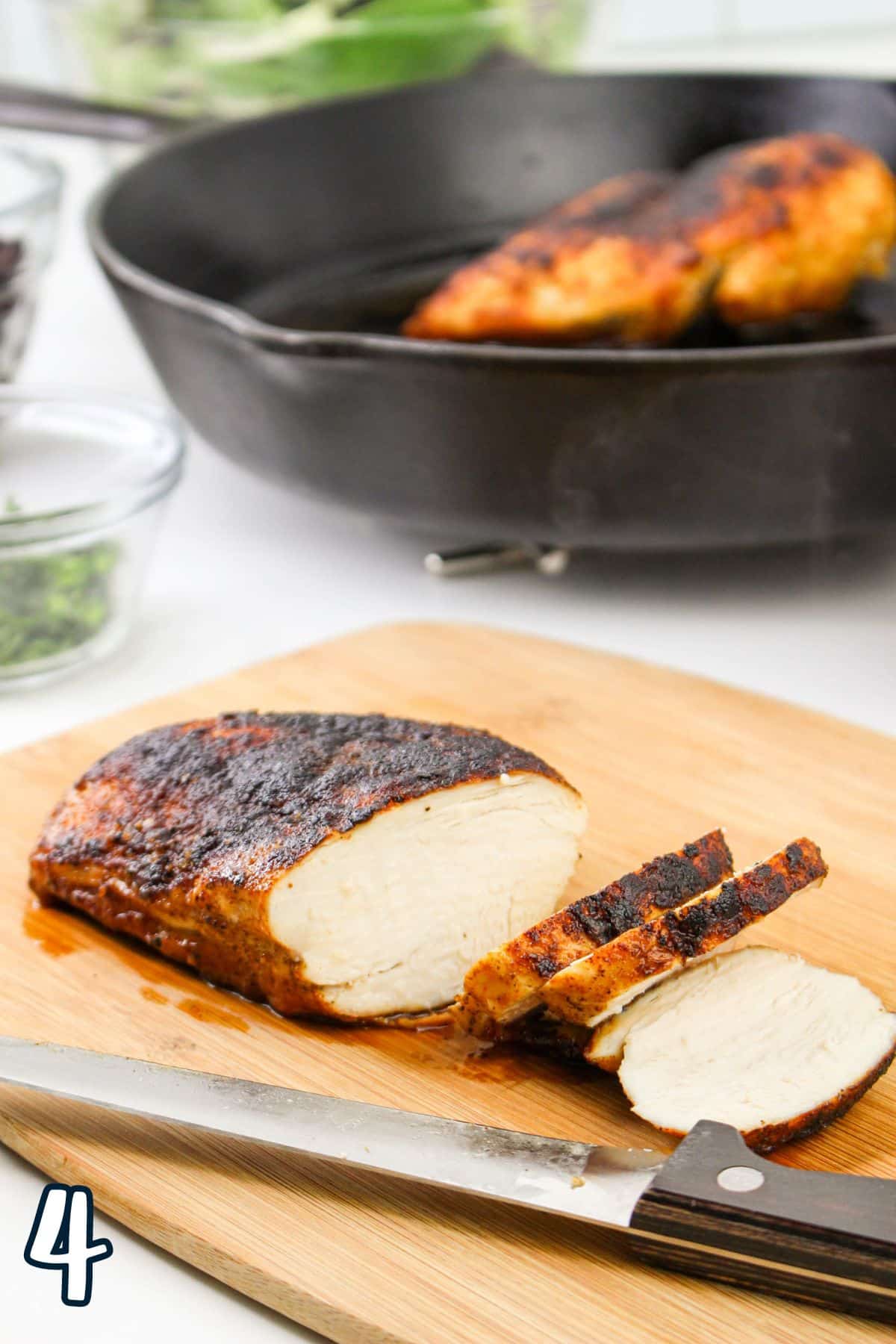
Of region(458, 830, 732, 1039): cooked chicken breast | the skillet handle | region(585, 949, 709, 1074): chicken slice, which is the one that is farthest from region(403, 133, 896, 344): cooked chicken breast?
region(585, 949, 709, 1074): chicken slice

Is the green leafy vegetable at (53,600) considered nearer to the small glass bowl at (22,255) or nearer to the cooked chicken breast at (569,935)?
the small glass bowl at (22,255)

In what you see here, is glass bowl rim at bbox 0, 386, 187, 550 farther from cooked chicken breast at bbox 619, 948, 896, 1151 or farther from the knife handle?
the knife handle

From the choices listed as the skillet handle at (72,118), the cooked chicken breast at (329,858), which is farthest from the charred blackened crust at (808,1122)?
the skillet handle at (72,118)

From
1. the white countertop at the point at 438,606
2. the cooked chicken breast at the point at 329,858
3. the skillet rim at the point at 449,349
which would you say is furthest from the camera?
the white countertop at the point at 438,606

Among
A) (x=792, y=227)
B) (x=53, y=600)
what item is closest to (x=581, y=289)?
(x=792, y=227)

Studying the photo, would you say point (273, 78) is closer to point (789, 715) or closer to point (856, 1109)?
point (789, 715)

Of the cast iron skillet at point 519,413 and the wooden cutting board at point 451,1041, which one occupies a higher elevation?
the cast iron skillet at point 519,413
